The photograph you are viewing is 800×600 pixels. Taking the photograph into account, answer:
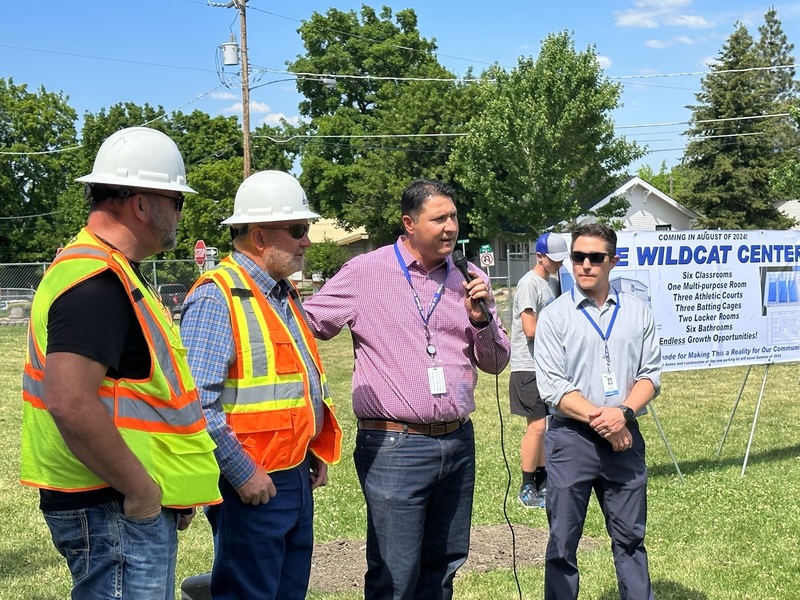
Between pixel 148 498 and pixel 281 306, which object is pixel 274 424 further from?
pixel 148 498

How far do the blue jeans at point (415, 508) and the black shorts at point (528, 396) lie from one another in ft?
10.8

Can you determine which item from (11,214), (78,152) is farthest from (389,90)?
(11,214)

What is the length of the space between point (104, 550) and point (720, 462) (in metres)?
7.21

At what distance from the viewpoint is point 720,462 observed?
326 inches

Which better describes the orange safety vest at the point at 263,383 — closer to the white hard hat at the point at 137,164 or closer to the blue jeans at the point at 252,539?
the blue jeans at the point at 252,539

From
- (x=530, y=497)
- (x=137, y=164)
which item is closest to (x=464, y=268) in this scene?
(x=137, y=164)

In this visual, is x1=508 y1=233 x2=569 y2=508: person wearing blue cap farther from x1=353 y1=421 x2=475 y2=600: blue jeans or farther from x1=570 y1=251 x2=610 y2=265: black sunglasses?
x1=353 y1=421 x2=475 y2=600: blue jeans

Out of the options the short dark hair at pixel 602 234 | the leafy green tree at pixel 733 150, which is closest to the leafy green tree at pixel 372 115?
the leafy green tree at pixel 733 150

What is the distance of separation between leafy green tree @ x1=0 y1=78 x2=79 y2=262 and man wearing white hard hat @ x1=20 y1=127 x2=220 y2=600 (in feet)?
181

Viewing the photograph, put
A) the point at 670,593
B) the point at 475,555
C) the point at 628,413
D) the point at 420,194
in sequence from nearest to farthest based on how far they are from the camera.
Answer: the point at 420,194 < the point at 628,413 < the point at 670,593 < the point at 475,555

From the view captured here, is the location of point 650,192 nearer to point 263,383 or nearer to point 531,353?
point 531,353

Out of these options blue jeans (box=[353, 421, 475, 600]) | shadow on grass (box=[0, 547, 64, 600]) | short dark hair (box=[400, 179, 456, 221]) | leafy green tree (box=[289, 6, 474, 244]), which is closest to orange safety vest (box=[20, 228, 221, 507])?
blue jeans (box=[353, 421, 475, 600])

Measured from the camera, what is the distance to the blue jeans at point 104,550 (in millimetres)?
2467

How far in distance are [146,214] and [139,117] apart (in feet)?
193
